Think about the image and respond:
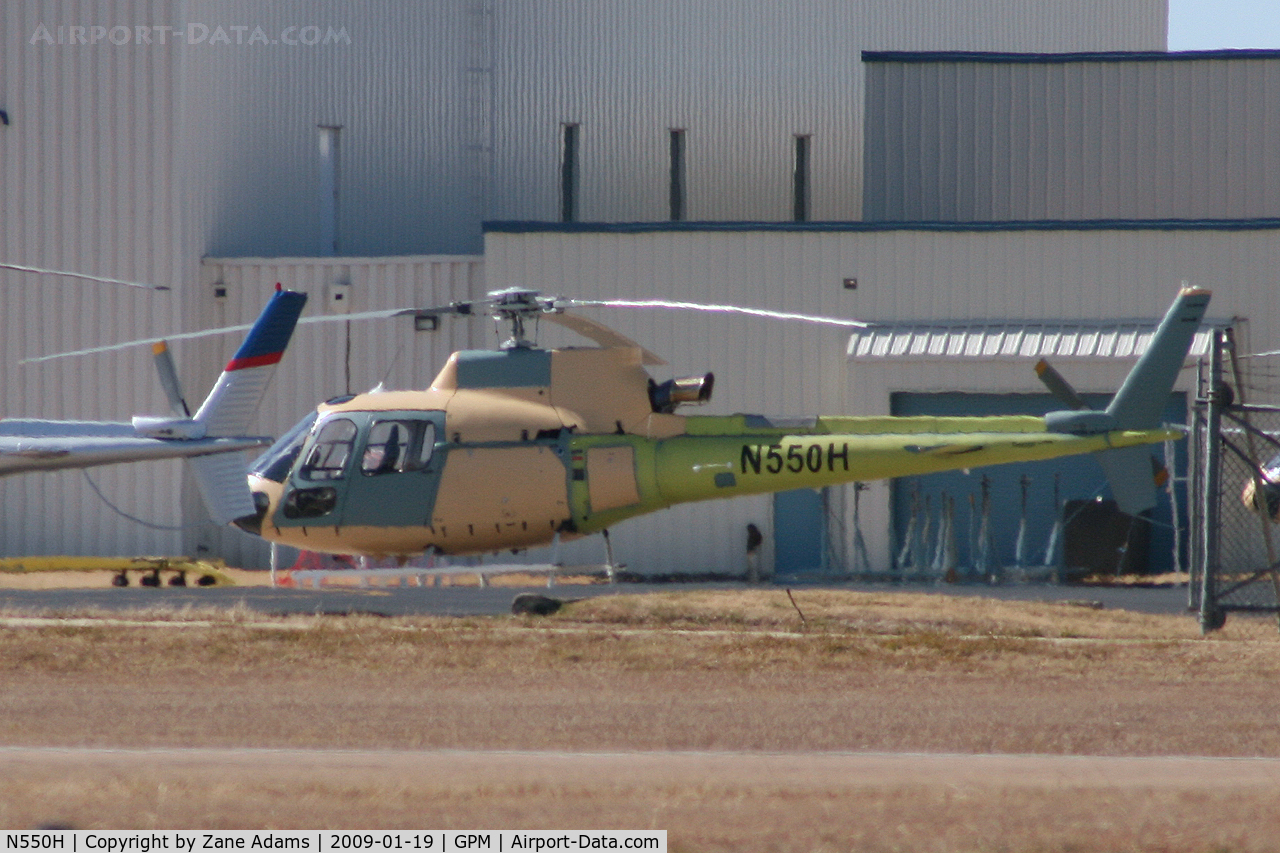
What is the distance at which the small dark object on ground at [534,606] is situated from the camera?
18.2 meters

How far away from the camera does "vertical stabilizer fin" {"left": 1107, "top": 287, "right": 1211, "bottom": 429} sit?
17672mm

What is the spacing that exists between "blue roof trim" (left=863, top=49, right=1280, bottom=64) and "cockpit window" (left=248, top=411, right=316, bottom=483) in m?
13.6

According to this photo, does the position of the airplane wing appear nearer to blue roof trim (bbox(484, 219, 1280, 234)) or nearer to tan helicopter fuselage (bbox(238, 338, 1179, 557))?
tan helicopter fuselage (bbox(238, 338, 1179, 557))

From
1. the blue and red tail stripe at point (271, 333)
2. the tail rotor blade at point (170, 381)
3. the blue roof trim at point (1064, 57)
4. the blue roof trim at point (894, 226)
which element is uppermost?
the blue roof trim at point (1064, 57)

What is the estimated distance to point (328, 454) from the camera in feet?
64.0

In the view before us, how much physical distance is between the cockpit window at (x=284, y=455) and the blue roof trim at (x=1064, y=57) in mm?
13552

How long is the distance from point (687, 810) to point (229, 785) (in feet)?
8.44

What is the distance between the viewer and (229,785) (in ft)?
30.0

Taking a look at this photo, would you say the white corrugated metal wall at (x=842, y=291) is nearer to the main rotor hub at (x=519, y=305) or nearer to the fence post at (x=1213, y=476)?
the main rotor hub at (x=519, y=305)

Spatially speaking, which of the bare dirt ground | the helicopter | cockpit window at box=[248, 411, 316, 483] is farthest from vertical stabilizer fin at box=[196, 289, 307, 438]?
the bare dirt ground

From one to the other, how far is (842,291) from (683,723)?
610 inches

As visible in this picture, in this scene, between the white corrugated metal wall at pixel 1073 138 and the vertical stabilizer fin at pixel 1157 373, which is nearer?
the vertical stabilizer fin at pixel 1157 373

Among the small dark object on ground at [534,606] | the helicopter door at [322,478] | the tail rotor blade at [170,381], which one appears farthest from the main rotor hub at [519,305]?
the tail rotor blade at [170,381]

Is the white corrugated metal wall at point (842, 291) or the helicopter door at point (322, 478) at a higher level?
the white corrugated metal wall at point (842, 291)
